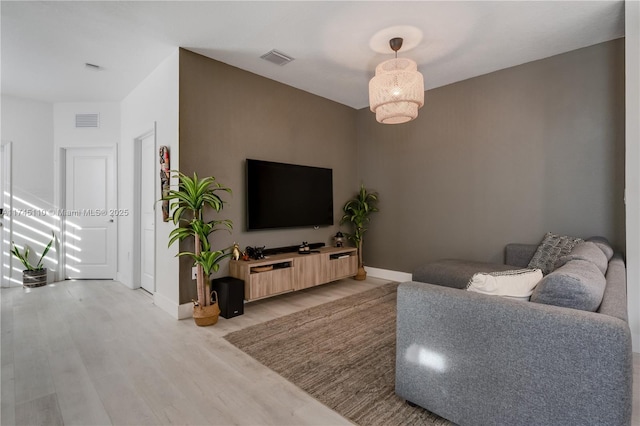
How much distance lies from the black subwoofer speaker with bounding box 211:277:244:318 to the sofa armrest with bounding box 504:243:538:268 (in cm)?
297

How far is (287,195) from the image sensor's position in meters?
4.12

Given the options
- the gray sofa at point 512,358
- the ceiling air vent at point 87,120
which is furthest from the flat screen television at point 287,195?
the ceiling air vent at point 87,120

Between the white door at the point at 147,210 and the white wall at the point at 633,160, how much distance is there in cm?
464

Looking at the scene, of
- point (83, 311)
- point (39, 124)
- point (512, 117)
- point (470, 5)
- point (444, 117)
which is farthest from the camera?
point (39, 124)

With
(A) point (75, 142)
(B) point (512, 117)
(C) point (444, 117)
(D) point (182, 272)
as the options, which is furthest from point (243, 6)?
(A) point (75, 142)

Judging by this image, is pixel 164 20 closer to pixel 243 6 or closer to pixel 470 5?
pixel 243 6

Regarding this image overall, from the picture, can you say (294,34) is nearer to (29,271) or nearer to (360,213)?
(360,213)

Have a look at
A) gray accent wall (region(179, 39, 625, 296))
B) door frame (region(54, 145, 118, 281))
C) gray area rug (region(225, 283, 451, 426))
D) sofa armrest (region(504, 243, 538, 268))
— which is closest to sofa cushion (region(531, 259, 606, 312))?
gray area rug (region(225, 283, 451, 426))

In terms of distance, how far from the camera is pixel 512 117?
3637 mm

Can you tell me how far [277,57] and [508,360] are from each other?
3331mm

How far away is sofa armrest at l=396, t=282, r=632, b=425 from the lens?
3.72ft

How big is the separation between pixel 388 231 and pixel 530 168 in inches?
78.5

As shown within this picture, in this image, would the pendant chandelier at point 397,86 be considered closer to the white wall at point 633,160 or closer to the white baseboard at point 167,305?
the white wall at point 633,160

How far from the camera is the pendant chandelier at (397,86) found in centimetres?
281
